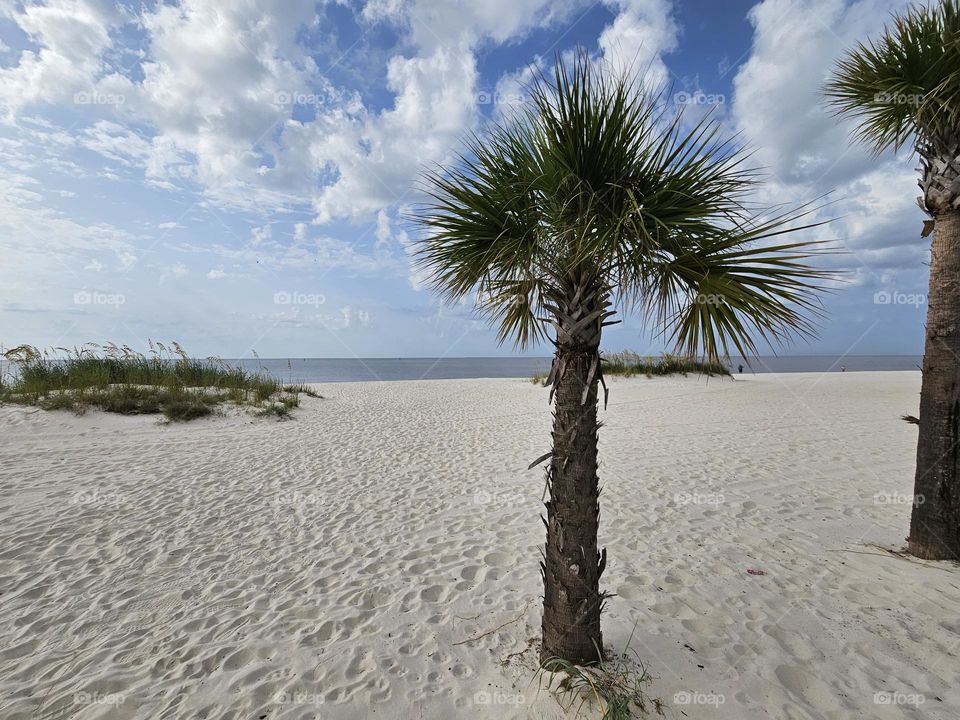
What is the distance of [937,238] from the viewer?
13.4ft

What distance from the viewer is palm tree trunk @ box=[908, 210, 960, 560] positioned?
3.95 meters

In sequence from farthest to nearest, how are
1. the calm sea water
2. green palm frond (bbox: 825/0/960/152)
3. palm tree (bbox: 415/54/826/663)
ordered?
1. the calm sea water
2. green palm frond (bbox: 825/0/960/152)
3. palm tree (bbox: 415/54/826/663)

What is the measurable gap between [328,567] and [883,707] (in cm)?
433

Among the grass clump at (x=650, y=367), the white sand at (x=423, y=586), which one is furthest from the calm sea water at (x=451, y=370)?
the white sand at (x=423, y=586)

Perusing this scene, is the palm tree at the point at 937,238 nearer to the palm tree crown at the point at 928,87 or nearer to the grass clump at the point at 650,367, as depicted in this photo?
the palm tree crown at the point at 928,87

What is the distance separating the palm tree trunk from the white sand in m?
0.34

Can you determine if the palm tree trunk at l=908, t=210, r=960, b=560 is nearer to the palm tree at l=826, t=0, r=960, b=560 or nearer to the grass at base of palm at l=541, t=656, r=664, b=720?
the palm tree at l=826, t=0, r=960, b=560

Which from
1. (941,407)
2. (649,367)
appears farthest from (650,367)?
(941,407)

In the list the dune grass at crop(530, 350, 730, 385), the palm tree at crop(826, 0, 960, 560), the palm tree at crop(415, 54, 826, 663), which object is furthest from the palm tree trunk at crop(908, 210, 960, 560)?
the dune grass at crop(530, 350, 730, 385)

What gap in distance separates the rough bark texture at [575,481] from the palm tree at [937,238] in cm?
359

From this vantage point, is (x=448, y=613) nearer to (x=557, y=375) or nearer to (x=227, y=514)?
(x=557, y=375)

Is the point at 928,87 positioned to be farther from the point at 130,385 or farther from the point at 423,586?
the point at 130,385

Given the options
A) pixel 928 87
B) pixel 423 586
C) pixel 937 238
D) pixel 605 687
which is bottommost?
pixel 423 586

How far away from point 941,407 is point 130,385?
16.6 metres
